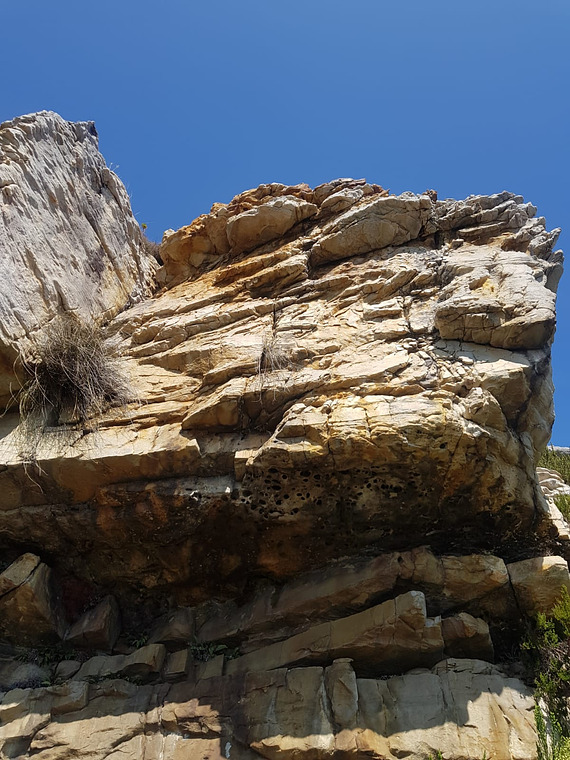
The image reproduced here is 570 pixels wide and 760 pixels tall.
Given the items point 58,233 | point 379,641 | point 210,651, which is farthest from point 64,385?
point 379,641

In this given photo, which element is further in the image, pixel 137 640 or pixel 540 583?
pixel 137 640

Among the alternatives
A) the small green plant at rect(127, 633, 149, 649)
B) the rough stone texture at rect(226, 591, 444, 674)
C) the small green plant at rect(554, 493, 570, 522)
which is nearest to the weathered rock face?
the small green plant at rect(127, 633, 149, 649)

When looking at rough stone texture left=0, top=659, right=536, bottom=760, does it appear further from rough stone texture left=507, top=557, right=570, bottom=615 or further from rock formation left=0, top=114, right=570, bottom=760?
rough stone texture left=507, top=557, right=570, bottom=615

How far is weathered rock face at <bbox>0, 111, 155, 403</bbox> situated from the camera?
25.4 feet

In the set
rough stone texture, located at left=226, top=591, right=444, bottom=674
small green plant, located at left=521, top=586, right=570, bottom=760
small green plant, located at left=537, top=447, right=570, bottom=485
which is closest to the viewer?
small green plant, located at left=521, top=586, right=570, bottom=760

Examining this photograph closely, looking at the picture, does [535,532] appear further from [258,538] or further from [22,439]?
[22,439]

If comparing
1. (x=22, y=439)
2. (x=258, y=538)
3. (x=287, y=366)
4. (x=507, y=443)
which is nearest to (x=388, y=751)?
(x=258, y=538)

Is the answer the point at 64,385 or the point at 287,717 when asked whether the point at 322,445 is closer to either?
the point at 287,717

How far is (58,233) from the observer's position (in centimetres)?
906

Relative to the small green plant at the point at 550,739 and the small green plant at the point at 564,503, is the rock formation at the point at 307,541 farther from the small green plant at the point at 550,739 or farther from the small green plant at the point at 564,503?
the small green plant at the point at 564,503

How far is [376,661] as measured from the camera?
18.9 ft

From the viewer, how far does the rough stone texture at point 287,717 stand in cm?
506

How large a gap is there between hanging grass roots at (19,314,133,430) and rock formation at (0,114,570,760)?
0.83 feet

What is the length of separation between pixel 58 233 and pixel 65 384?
9.85 feet
